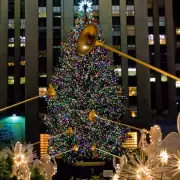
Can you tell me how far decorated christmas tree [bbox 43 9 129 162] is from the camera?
32.8 m

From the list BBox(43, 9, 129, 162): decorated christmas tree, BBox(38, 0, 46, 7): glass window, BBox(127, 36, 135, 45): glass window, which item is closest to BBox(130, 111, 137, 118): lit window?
BBox(127, 36, 135, 45): glass window

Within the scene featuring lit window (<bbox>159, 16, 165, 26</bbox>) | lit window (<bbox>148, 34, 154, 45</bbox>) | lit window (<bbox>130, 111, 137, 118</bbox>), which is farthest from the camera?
lit window (<bbox>148, 34, 154, 45</bbox>)

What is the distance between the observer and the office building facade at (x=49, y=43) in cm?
4588

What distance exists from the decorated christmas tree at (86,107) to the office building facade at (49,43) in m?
11.6

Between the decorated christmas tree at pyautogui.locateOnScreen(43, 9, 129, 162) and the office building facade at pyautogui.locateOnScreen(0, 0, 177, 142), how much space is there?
458 inches

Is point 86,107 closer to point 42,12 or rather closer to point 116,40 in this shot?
point 116,40

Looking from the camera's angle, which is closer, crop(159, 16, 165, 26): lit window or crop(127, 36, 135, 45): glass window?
crop(127, 36, 135, 45): glass window

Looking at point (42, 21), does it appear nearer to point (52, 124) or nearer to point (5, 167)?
point (52, 124)

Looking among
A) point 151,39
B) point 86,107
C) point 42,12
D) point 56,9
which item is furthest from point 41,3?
point 86,107

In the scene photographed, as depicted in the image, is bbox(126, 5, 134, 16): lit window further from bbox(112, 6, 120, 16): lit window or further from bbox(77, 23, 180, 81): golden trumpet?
bbox(77, 23, 180, 81): golden trumpet

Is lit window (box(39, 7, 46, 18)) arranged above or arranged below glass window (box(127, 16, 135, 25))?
above

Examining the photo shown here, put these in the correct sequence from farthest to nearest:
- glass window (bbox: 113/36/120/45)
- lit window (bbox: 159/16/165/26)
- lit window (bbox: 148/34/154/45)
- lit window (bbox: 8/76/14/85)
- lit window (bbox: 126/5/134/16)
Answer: lit window (bbox: 148/34/154/45) → lit window (bbox: 159/16/165/26) → lit window (bbox: 126/5/134/16) → lit window (bbox: 8/76/14/85) → glass window (bbox: 113/36/120/45)

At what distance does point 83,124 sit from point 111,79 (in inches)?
154

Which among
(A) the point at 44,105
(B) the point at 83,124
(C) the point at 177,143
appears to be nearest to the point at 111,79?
(B) the point at 83,124
